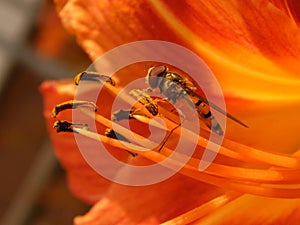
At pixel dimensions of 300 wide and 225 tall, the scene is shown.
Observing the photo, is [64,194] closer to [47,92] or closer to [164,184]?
[47,92]

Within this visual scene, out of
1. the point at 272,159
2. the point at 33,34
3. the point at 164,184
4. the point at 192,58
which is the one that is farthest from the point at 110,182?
the point at 33,34

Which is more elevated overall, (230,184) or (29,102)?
(29,102)

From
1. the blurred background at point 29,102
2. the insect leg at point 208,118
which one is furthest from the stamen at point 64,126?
the blurred background at point 29,102

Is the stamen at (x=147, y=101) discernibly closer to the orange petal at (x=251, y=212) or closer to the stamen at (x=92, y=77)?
the stamen at (x=92, y=77)

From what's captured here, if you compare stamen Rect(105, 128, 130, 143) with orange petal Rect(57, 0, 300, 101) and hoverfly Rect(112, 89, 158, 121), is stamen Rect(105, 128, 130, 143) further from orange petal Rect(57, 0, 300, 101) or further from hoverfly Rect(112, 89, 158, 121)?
orange petal Rect(57, 0, 300, 101)

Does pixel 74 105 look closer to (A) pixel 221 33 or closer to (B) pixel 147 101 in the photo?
(B) pixel 147 101

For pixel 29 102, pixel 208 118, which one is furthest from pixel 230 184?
pixel 29 102
